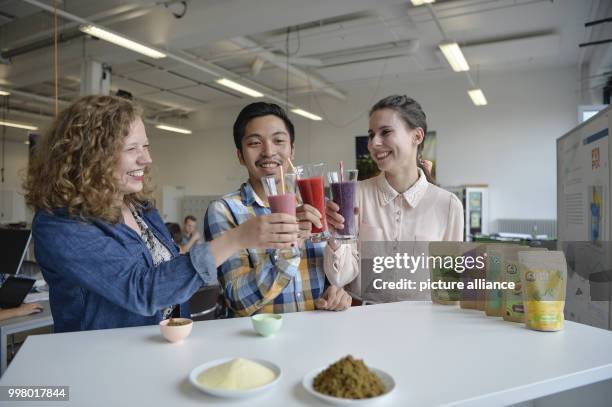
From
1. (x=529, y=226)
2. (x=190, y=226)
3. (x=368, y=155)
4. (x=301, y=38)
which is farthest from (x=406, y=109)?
(x=368, y=155)

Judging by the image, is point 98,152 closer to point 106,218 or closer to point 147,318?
point 106,218

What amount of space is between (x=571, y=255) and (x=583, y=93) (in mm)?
6935

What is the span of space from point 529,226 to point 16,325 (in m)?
8.18

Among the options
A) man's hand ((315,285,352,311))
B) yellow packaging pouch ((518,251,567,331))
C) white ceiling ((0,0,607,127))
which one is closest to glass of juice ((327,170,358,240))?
man's hand ((315,285,352,311))

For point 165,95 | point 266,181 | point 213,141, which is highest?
point 165,95

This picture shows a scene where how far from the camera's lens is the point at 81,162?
134 centimetres

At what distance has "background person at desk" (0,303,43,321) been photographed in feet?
8.13

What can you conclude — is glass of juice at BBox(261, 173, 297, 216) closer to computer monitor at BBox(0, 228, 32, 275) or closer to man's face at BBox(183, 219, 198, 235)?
computer monitor at BBox(0, 228, 32, 275)

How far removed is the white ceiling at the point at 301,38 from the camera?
5.53m

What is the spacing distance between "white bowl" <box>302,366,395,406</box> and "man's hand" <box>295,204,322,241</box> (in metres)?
0.52

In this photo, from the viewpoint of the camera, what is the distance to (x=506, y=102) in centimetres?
837

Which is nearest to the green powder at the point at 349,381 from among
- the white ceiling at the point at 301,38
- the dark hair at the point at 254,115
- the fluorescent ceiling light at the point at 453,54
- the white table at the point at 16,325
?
the dark hair at the point at 254,115

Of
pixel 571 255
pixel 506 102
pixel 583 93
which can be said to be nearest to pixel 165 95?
pixel 506 102

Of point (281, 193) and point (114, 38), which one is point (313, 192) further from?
point (114, 38)
